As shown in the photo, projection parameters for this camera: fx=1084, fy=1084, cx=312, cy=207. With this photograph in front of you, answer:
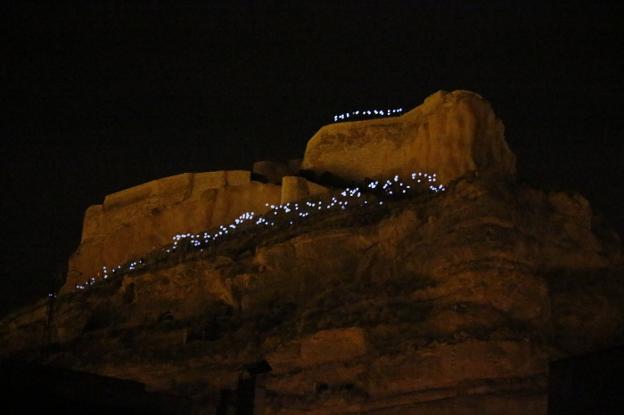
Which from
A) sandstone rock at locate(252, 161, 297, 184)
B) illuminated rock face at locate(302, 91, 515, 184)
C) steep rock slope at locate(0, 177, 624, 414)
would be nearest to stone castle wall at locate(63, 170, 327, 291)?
sandstone rock at locate(252, 161, 297, 184)

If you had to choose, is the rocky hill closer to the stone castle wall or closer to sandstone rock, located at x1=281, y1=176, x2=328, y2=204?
sandstone rock, located at x1=281, y1=176, x2=328, y2=204

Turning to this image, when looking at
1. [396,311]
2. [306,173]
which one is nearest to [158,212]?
[306,173]

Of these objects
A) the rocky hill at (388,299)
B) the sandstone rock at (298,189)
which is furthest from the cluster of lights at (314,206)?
the sandstone rock at (298,189)

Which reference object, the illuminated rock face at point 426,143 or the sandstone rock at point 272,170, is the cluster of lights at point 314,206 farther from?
the sandstone rock at point 272,170

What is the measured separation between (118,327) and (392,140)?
16069 millimetres

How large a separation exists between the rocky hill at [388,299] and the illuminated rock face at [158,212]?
14.5 ft

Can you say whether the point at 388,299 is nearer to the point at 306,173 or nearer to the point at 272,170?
the point at 306,173

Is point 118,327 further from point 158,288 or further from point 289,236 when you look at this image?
point 289,236

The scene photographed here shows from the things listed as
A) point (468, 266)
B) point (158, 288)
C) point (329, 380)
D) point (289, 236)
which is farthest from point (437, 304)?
point (158, 288)

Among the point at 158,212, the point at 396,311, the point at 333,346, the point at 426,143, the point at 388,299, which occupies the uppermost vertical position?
the point at 426,143

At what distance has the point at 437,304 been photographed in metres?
34.4

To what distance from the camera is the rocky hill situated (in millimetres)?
32719

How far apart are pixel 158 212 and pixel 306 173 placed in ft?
29.9

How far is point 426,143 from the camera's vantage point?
48781 millimetres
